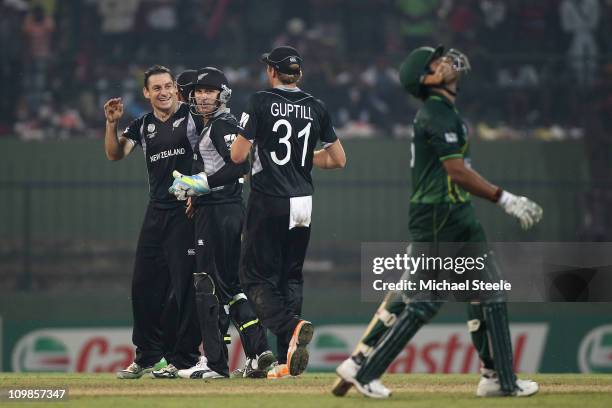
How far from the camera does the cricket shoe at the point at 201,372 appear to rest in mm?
9867

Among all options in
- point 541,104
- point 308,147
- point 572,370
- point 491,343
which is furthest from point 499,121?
point 491,343

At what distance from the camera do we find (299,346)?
9.52 m

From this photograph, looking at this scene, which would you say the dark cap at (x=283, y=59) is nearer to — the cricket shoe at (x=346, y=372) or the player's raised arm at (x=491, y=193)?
the player's raised arm at (x=491, y=193)

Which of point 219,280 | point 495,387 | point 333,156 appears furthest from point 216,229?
point 495,387

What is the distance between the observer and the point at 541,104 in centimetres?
1848

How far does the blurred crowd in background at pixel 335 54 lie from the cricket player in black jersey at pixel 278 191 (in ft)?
27.6

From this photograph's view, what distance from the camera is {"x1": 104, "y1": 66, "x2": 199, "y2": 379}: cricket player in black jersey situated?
1003 cm

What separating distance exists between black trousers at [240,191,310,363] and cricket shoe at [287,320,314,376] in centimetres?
13

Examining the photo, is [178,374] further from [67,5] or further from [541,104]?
[67,5]

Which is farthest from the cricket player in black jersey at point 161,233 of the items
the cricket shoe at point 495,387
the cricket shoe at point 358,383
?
the cricket shoe at point 495,387

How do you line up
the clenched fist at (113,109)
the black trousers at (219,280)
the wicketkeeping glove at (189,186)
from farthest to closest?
the clenched fist at (113,109), the black trousers at (219,280), the wicketkeeping glove at (189,186)

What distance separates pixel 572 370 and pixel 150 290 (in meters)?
6.47

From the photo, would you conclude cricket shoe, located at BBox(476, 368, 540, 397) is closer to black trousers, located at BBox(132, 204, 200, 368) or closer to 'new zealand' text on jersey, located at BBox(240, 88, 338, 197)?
'new zealand' text on jersey, located at BBox(240, 88, 338, 197)

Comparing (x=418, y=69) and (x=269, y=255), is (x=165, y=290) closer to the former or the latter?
(x=269, y=255)
